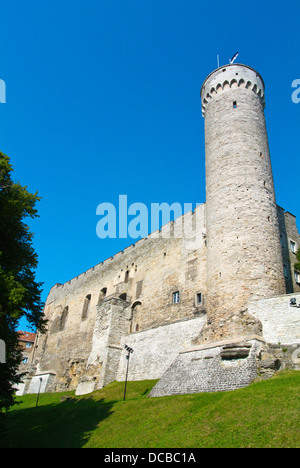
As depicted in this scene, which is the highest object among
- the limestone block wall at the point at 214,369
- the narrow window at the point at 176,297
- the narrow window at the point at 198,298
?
the narrow window at the point at 176,297

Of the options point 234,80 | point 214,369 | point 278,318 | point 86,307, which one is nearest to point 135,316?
point 86,307

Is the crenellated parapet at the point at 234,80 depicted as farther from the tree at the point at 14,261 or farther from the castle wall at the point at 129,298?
the tree at the point at 14,261

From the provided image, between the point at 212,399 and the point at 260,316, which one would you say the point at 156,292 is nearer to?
the point at 260,316

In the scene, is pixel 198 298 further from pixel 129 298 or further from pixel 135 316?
pixel 129 298

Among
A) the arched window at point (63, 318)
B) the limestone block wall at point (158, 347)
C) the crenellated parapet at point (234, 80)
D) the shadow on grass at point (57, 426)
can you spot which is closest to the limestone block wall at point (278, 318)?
the limestone block wall at point (158, 347)

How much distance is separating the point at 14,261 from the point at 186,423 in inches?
326

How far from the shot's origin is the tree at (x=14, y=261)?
13195 mm

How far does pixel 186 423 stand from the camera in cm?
1201

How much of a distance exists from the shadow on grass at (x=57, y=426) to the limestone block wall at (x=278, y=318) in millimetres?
7808

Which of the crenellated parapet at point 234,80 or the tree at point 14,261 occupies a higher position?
the crenellated parapet at point 234,80

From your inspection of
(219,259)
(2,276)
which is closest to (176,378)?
(219,259)

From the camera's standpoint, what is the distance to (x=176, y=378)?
17219 mm
